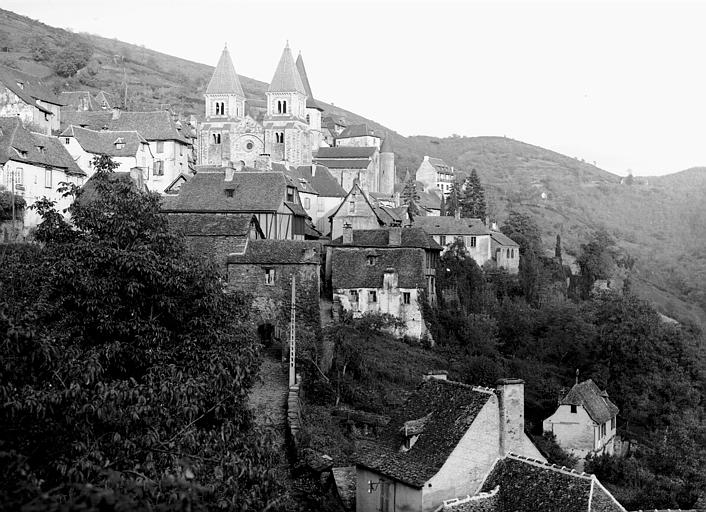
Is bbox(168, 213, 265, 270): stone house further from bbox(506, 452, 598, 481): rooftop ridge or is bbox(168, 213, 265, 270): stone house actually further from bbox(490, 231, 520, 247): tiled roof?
bbox(490, 231, 520, 247): tiled roof

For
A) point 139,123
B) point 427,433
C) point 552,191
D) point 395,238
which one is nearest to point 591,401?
point 395,238

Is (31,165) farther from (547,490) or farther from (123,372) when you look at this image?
(547,490)

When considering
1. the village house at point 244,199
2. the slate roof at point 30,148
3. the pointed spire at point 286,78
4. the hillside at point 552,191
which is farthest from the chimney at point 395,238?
the hillside at point 552,191

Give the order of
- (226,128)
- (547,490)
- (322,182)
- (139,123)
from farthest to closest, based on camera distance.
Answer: (226,128)
(322,182)
(139,123)
(547,490)

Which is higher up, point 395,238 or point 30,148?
point 30,148

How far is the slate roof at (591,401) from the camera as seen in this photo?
40.0 metres

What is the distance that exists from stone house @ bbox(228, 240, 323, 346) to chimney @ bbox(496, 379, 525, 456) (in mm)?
18827

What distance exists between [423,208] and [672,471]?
5269 cm

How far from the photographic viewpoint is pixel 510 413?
755 inches

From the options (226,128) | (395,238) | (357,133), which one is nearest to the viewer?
(395,238)

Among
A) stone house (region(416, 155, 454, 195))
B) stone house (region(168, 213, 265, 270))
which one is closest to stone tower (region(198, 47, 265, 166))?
stone house (region(416, 155, 454, 195))

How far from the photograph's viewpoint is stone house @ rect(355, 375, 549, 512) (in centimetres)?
1806

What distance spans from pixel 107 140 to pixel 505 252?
34926mm

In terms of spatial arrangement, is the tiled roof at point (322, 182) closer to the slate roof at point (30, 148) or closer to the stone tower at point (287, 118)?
the stone tower at point (287, 118)
